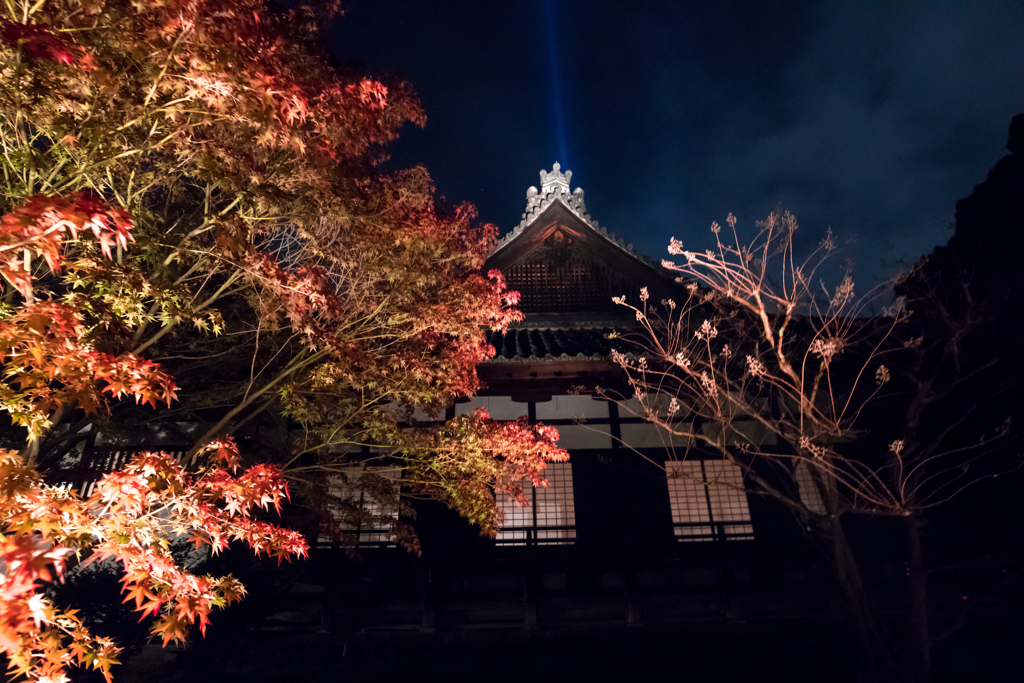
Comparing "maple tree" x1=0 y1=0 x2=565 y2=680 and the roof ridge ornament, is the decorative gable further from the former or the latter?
"maple tree" x1=0 y1=0 x2=565 y2=680

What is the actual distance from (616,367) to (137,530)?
24.7 feet

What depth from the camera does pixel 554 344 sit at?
9.79 metres

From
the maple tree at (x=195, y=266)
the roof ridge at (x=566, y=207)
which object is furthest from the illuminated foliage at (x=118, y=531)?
the roof ridge at (x=566, y=207)

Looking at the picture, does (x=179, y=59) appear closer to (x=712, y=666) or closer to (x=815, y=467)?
(x=815, y=467)

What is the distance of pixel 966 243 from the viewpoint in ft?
32.0

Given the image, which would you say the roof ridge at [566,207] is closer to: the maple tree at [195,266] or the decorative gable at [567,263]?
the decorative gable at [567,263]

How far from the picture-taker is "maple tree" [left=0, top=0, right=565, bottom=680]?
10.6ft

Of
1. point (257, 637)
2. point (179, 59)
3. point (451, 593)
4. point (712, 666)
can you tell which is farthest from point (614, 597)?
point (179, 59)

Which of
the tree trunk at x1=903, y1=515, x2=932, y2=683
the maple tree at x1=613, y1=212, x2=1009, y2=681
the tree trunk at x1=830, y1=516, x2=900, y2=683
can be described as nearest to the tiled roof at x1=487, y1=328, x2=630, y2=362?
the maple tree at x1=613, y1=212, x2=1009, y2=681

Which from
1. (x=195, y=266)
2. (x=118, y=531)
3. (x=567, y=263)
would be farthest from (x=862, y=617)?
(x=195, y=266)

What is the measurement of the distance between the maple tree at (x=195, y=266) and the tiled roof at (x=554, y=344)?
7.38ft

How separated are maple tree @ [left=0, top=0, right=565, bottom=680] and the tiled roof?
7.38 feet

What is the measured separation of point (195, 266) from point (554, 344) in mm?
6590

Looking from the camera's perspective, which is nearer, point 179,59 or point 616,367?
point 179,59
